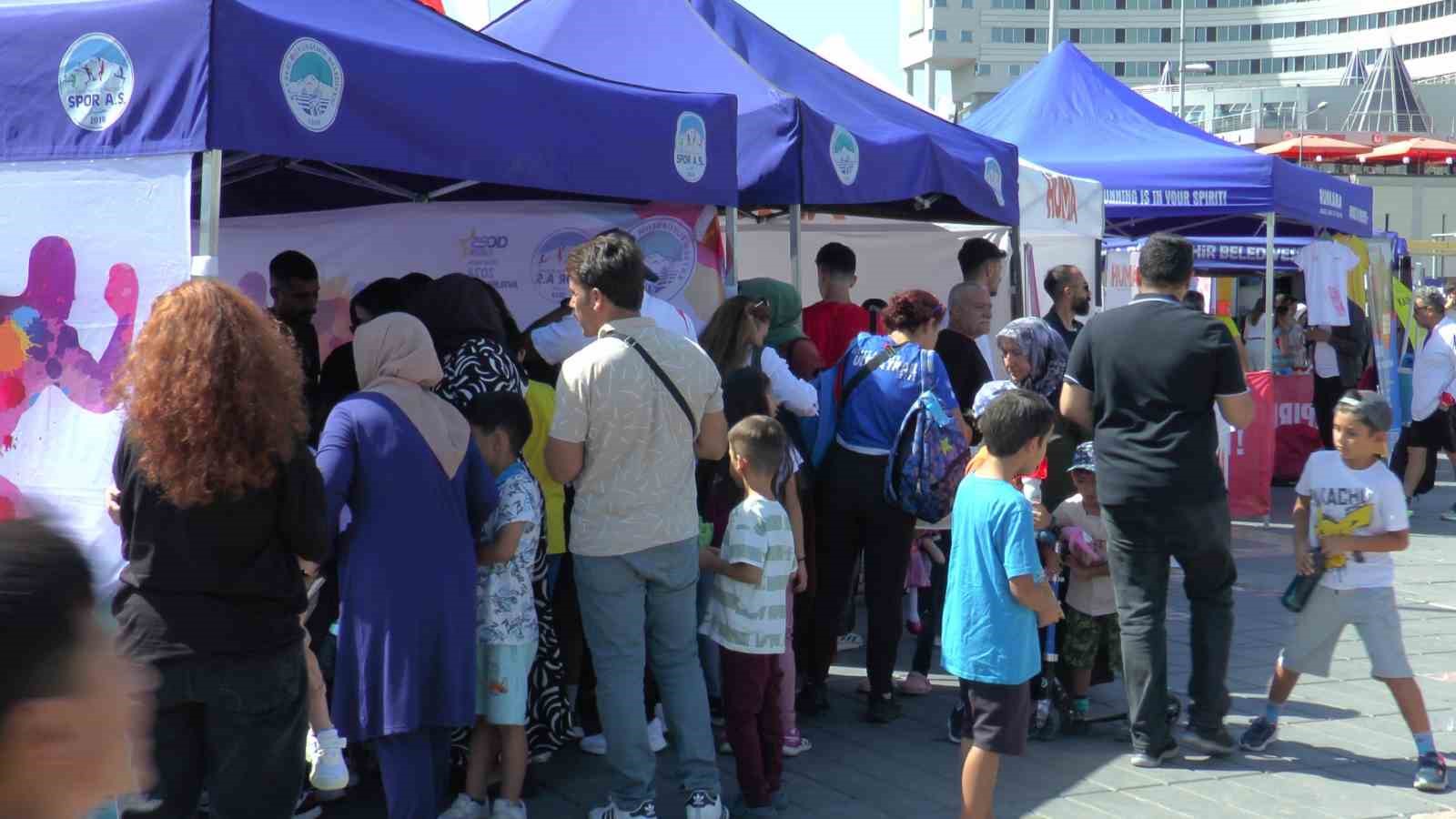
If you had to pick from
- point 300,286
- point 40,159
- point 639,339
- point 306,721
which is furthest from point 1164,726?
point 40,159

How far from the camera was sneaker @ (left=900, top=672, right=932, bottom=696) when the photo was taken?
245 inches

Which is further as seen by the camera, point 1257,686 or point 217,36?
→ point 1257,686

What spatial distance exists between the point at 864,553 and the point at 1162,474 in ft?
3.89

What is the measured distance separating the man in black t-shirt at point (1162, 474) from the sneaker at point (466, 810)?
237cm

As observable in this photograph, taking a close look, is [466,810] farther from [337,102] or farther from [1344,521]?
[1344,521]

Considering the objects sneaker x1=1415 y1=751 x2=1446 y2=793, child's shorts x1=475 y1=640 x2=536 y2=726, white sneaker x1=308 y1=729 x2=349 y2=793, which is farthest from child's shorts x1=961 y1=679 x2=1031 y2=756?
white sneaker x1=308 y1=729 x2=349 y2=793

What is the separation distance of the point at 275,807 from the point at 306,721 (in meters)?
0.20

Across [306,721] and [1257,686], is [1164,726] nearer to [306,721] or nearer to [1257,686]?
[1257,686]

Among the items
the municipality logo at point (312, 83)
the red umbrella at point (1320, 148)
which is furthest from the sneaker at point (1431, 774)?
the red umbrella at point (1320, 148)

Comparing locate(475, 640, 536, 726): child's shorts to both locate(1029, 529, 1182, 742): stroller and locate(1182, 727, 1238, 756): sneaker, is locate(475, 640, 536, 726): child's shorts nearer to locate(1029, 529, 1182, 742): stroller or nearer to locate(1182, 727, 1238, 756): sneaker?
locate(1029, 529, 1182, 742): stroller

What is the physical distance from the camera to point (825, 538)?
5781mm

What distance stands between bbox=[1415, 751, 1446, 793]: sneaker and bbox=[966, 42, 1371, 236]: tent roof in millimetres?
6599

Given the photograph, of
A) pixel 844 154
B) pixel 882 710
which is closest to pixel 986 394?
pixel 882 710

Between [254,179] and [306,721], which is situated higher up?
[254,179]
